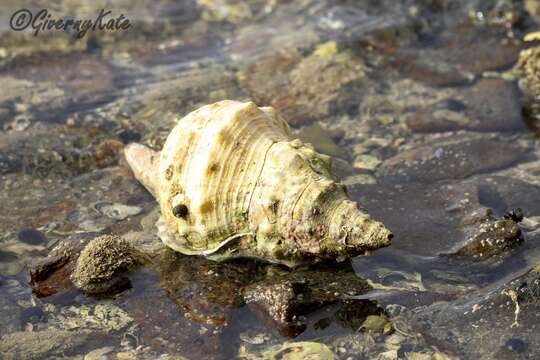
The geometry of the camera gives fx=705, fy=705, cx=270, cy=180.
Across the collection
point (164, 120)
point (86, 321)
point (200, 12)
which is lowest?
point (86, 321)

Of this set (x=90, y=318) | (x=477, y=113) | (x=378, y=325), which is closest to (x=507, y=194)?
(x=477, y=113)

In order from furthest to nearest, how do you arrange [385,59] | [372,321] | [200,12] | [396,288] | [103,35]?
1. [200,12]
2. [103,35]
3. [385,59]
4. [396,288]
5. [372,321]

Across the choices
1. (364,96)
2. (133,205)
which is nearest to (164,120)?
(133,205)

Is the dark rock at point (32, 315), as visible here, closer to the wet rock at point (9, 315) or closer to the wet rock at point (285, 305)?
the wet rock at point (9, 315)

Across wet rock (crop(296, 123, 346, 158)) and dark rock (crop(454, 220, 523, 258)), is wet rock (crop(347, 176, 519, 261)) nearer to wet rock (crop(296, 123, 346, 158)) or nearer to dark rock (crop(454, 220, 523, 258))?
dark rock (crop(454, 220, 523, 258))

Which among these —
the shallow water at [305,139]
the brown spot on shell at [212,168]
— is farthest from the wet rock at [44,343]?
the brown spot on shell at [212,168]

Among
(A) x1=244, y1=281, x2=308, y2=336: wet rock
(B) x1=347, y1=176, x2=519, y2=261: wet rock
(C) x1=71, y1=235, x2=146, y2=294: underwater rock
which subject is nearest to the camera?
(A) x1=244, y1=281, x2=308, y2=336: wet rock

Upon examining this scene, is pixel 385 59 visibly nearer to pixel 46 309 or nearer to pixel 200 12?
pixel 200 12

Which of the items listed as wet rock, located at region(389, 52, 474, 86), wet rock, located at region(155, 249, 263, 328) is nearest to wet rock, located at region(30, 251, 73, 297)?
wet rock, located at region(155, 249, 263, 328)
